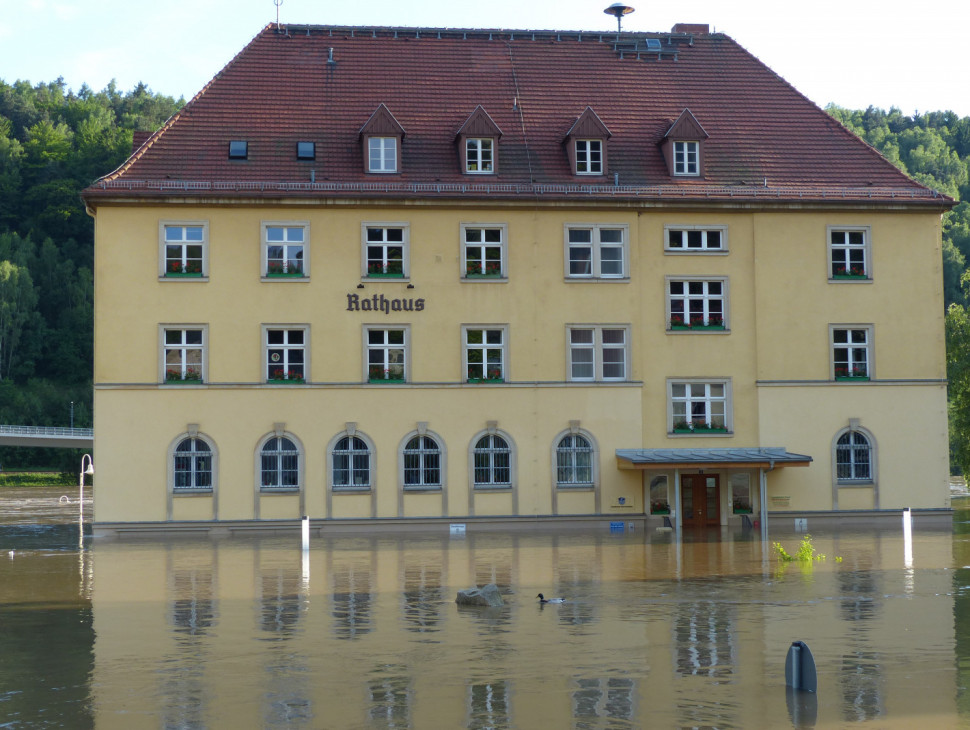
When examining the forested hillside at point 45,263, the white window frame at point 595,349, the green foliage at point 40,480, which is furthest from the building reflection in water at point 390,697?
the forested hillside at point 45,263

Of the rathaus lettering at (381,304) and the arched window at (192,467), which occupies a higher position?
the rathaus lettering at (381,304)

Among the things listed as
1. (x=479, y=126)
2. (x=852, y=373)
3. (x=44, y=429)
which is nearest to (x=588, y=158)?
(x=479, y=126)

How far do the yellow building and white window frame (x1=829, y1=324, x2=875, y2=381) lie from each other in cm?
12

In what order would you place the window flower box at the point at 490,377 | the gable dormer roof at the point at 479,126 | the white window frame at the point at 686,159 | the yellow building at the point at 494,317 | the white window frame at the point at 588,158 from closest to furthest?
the yellow building at the point at 494,317 → the window flower box at the point at 490,377 → the gable dormer roof at the point at 479,126 → the white window frame at the point at 588,158 → the white window frame at the point at 686,159

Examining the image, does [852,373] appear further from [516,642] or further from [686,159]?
[516,642]

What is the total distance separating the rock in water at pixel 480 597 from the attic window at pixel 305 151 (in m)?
20.1

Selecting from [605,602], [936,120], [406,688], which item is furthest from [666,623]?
[936,120]

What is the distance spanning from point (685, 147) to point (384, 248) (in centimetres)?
984

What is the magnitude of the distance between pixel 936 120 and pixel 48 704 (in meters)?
151

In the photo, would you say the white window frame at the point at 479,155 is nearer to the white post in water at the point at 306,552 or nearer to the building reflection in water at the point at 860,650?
the white post in water at the point at 306,552

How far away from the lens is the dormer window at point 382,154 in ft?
120

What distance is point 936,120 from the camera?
148 meters

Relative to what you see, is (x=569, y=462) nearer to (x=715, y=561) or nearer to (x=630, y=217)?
(x=630, y=217)

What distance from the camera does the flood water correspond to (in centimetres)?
1246
